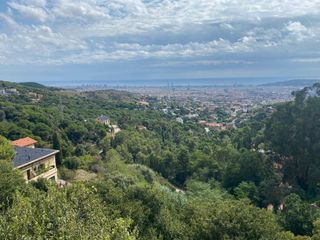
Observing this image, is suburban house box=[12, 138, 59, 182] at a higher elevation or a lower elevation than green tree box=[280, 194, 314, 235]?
higher

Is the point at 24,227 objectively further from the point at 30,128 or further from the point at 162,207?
the point at 30,128

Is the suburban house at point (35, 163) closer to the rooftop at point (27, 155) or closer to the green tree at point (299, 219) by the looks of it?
the rooftop at point (27, 155)

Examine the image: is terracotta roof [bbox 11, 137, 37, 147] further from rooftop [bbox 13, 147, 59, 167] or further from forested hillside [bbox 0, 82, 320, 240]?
rooftop [bbox 13, 147, 59, 167]

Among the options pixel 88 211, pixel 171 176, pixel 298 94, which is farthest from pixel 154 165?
pixel 88 211

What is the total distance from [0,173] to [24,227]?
12.0 m

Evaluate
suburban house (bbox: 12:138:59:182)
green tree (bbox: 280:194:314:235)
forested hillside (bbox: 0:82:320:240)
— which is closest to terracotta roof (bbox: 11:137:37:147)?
forested hillside (bbox: 0:82:320:240)

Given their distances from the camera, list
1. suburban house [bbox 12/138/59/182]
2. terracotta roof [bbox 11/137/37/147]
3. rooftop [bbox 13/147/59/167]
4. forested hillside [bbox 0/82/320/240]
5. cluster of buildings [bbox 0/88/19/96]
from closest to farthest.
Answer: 1. forested hillside [bbox 0/82/320/240]
2. rooftop [bbox 13/147/59/167]
3. suburban house [bbox 12/138/59/182]
4. terracotta roof [bbox 11/137/37/147]
5. cluster of buildings [bbox 0/88/19/96]

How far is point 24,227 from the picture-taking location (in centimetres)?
662

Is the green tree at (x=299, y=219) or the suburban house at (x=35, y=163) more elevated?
the suburban house at (x=35, y=163)

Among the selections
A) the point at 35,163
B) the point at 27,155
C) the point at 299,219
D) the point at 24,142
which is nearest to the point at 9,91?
the point at 24,142

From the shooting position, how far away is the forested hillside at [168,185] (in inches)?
311

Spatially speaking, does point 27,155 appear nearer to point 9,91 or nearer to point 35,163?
point 35,163

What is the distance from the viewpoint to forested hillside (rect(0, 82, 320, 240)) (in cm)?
789

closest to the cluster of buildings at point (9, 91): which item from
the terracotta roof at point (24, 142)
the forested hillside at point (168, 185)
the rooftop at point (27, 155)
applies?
the forested hillside at point (168, 185)
